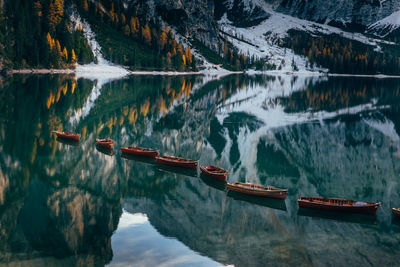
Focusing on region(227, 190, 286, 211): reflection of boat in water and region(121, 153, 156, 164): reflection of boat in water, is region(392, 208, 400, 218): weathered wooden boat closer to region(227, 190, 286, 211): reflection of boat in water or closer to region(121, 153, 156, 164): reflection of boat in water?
region(227, 190, 286, 211): reflection of boat in water

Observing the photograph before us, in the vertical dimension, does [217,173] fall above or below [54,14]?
below

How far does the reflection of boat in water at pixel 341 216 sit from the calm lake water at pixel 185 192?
13 cm

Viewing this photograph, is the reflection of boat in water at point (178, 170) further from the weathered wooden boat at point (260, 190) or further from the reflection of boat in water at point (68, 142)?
the reflection of boat in water at point (68, 142)

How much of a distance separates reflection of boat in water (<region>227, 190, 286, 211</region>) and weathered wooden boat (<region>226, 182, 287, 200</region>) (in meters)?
0.25

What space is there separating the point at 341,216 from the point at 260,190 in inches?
209

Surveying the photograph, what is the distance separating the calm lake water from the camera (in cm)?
1786

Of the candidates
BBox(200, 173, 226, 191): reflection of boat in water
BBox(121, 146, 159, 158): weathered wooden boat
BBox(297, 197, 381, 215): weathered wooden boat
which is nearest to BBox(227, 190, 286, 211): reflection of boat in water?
BBox(297, 197, 381, 215): weathered wooden boat

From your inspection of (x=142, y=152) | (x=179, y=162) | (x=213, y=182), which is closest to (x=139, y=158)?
(x=142, y=152)

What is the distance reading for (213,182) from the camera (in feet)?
95.5

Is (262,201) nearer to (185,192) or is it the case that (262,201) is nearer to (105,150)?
(185,192)

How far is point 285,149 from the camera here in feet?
134

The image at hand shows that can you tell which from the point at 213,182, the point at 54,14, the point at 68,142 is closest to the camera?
the point at 213,182

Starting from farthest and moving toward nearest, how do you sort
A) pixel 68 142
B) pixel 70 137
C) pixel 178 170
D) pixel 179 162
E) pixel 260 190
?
pixel 70 137 < pixel 68 142 < pixel 179 162 < pixel 178 170 < pixel 260 190

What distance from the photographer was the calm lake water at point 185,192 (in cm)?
1786
